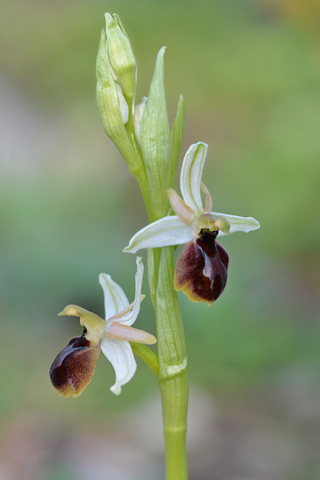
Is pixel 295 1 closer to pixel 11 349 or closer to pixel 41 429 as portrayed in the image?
pixel 11 349

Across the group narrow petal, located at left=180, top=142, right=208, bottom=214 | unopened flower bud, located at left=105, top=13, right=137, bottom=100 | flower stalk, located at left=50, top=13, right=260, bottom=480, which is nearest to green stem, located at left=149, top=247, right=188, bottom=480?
flower stalk, located at left=50, top=13, right=260, bottom=480

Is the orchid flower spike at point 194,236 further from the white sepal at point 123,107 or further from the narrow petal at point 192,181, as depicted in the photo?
the white sepal at point 123,107

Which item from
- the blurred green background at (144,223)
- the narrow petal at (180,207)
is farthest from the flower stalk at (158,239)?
the blurred green background at (144,223)

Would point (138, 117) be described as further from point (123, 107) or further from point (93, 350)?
point (93, 350)

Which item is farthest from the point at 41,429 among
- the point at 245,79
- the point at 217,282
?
the point at 245,79

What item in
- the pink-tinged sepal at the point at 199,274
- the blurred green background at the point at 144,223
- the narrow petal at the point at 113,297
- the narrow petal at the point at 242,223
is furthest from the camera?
the blurred green background at the point at 144,223

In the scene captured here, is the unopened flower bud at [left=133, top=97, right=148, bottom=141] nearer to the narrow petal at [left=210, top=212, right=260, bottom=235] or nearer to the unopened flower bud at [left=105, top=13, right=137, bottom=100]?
the unopened flower bud at [left=105, top=13, right=137, bottom=100]

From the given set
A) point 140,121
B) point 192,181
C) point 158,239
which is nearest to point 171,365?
point 158,239
